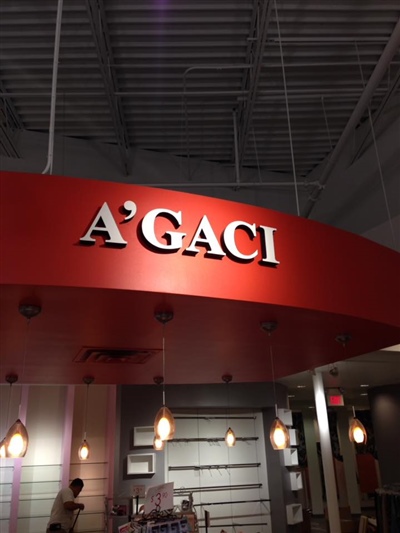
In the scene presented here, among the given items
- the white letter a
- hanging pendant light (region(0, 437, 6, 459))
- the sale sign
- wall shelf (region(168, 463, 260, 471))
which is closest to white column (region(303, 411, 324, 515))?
wall shelf (region(168, 463, 260, 471))

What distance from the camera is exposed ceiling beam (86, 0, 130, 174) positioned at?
5.65 metres

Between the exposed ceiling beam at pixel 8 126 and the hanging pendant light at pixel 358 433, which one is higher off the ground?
the exposed ceiling beam at pixel 8 126

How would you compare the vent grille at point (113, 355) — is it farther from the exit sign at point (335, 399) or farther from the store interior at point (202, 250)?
the exit sign at point (335, 399)

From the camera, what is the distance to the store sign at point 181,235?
9.52ft

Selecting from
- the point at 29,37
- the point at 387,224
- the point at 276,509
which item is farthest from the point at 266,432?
the point at 29,37

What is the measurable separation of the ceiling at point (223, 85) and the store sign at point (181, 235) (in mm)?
1447

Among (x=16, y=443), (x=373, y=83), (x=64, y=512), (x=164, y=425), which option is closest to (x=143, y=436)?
(x=64, y=512)

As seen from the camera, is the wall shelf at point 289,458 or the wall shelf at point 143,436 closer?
the wall shelf at point 143,436

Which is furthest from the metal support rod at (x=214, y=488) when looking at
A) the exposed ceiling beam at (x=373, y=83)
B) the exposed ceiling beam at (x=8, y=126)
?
the exposed ceiling beam at (x=8, y=126)

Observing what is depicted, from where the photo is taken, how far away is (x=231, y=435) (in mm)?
6492

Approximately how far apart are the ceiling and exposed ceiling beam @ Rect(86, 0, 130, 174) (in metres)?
0.02

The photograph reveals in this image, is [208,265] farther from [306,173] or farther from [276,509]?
[276,509]

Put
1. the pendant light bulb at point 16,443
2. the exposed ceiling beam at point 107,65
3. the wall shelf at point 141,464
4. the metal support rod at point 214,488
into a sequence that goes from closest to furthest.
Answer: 1. the pendant light bulb at point 16,443
2. the exposed ceiling beam at point 107,65
3. the wall shelf at point 141,464
4. the metal support rod at point 214,488

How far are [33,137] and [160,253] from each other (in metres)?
6.37
